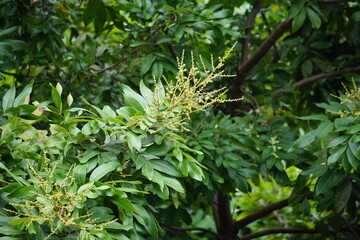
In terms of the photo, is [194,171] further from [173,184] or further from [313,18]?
[313,18]

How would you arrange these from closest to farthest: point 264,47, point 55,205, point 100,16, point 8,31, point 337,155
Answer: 1. point 55,205
2. point 337,155
3. point 8,31
4. point 100,16
5. point 264,47

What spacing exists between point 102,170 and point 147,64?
734 millimetres

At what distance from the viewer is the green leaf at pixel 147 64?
2045 mm

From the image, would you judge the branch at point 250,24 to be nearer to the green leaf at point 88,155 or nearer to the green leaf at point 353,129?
the green leaf at point 353,129

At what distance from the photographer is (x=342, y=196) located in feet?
6.76

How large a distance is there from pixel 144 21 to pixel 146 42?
146mm

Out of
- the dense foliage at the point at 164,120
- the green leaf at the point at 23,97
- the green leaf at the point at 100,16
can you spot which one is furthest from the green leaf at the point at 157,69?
the green leaf at the point at 23,97

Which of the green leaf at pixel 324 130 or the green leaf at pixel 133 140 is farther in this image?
the green leaf at pixel 324 130

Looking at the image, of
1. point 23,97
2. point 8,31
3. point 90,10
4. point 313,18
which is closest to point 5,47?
point 8,31

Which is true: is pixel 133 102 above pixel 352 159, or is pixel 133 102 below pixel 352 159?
above

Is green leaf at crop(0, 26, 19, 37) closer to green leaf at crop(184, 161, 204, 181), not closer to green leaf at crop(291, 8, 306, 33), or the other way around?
green leaf at crop(184, 161, 204, 181)

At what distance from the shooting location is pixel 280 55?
114 inches

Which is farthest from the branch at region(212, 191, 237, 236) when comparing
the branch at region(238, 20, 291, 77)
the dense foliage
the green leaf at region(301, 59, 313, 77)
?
the green leaf at region(301, 59, 313, 77)

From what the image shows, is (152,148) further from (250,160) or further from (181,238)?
(181,238)
